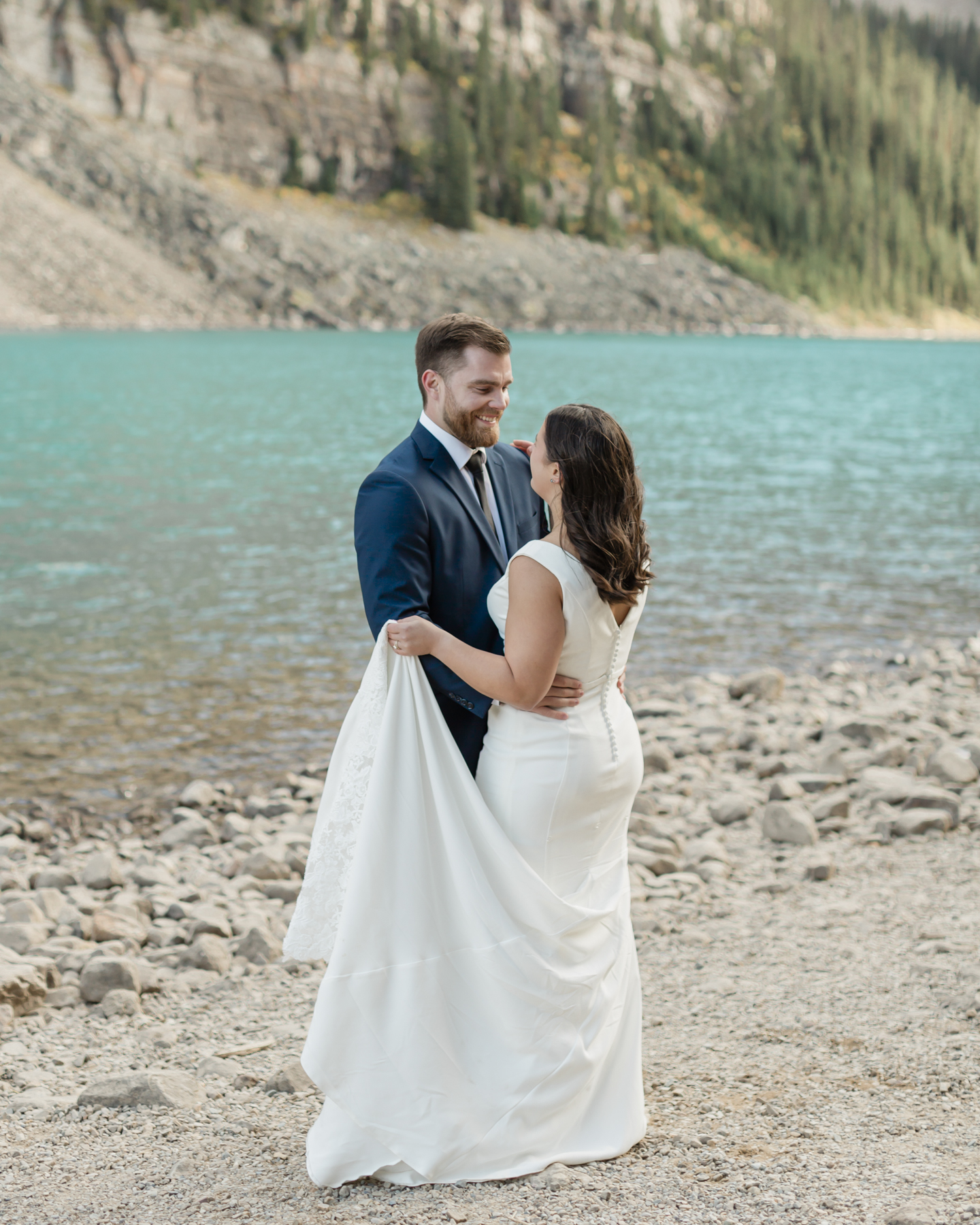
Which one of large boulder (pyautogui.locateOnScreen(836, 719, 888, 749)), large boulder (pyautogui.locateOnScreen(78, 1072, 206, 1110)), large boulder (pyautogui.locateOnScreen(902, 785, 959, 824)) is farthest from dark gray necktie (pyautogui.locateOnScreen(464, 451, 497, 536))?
large boulder (pyautogui.locateOnScreen(836, 719, 888, 749))

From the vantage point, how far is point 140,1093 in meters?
4.39

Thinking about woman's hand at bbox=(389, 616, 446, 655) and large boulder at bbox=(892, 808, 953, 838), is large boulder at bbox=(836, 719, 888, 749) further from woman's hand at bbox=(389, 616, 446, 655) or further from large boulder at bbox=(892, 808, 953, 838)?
woman's hand at bbox=(389, 616, 446, 655)

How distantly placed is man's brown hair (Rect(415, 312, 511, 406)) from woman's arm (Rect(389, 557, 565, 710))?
722mm

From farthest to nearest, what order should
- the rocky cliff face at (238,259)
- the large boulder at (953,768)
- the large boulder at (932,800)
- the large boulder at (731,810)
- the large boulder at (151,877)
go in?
the rocky cliff face at (238,259) → the large boulder at (953,768) → the large boulder at (731,810) → the large boulder at (932,800) → the large boulder at (151,877)

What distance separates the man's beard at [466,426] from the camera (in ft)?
12.4

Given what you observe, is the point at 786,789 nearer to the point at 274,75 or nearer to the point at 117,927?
the point at 117,927

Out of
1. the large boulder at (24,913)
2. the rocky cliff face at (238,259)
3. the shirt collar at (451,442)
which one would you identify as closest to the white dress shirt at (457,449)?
the shirt collar at (451,442)

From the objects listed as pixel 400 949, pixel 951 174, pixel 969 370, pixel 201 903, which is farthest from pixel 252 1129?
pixel 951 174

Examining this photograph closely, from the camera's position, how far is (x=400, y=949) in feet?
12.2

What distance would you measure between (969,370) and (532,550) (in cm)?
10113

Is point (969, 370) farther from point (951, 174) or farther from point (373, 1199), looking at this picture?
point (951, 174)

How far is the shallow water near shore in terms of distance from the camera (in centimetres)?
1153

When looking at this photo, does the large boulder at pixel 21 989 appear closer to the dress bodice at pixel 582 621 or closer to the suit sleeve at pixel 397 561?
the suit sleeve at pixel 397 561

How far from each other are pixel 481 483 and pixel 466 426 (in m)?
0.29
